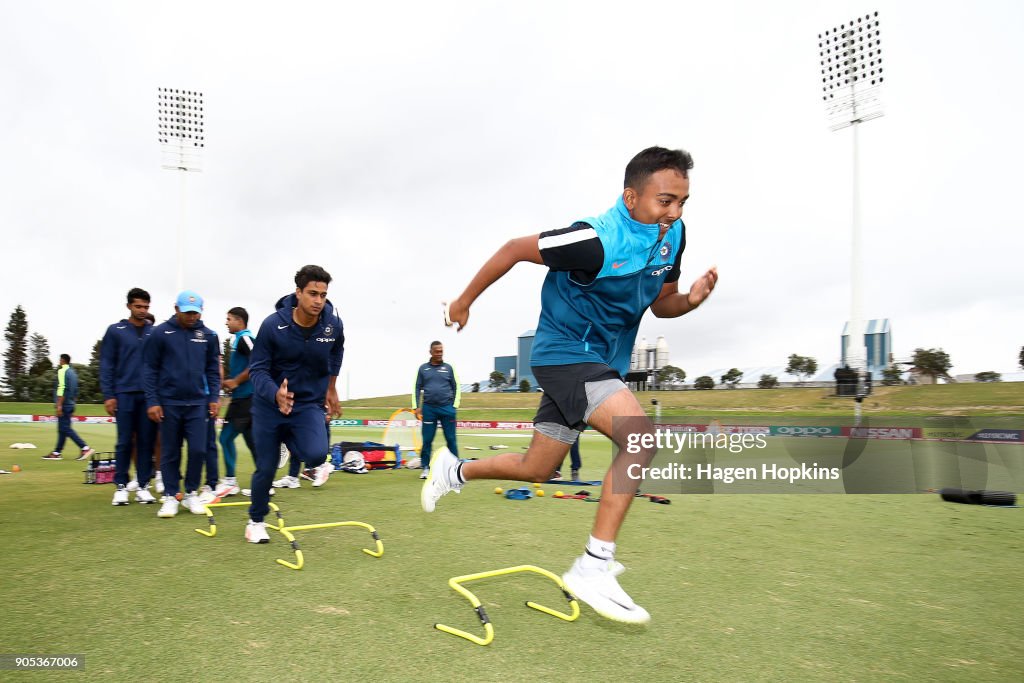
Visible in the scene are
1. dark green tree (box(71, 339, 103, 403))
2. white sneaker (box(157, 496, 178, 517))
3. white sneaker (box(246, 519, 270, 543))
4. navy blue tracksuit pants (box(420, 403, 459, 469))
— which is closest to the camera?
white sneaker (box(246, 519, 270, 543))

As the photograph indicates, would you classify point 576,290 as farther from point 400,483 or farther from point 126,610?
point 400,483

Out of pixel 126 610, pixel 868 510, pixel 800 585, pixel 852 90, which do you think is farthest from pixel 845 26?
pixel 126 610

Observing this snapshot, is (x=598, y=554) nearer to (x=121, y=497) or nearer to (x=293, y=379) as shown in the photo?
(x=293, y=379)

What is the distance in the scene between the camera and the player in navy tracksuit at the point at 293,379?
477cm

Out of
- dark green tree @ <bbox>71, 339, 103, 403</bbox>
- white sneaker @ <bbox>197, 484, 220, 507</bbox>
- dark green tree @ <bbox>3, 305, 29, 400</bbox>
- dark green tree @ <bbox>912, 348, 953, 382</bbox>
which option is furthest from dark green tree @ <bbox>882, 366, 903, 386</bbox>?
dark green tree @ <bbox>3, 305, 29, 400</bbox>

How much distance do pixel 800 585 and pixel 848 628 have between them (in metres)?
0.78

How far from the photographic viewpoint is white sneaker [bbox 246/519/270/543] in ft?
16.8

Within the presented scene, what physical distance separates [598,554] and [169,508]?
16.8 feet

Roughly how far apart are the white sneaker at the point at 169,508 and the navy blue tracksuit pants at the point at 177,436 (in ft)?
0.22

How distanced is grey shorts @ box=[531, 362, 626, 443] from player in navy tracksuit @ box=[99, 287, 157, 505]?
18.5ft

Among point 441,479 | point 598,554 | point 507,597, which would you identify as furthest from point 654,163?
point 507,597

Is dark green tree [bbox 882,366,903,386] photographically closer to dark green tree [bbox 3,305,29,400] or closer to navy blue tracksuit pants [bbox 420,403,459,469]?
navy blue tracksuit pants [bbox 420,403,459,469]

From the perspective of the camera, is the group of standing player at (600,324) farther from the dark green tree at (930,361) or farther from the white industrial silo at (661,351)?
the dark green tree at (930,361)

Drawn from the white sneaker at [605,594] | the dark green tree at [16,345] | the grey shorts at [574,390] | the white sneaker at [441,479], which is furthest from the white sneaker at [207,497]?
the dark green tree at [16,345]
